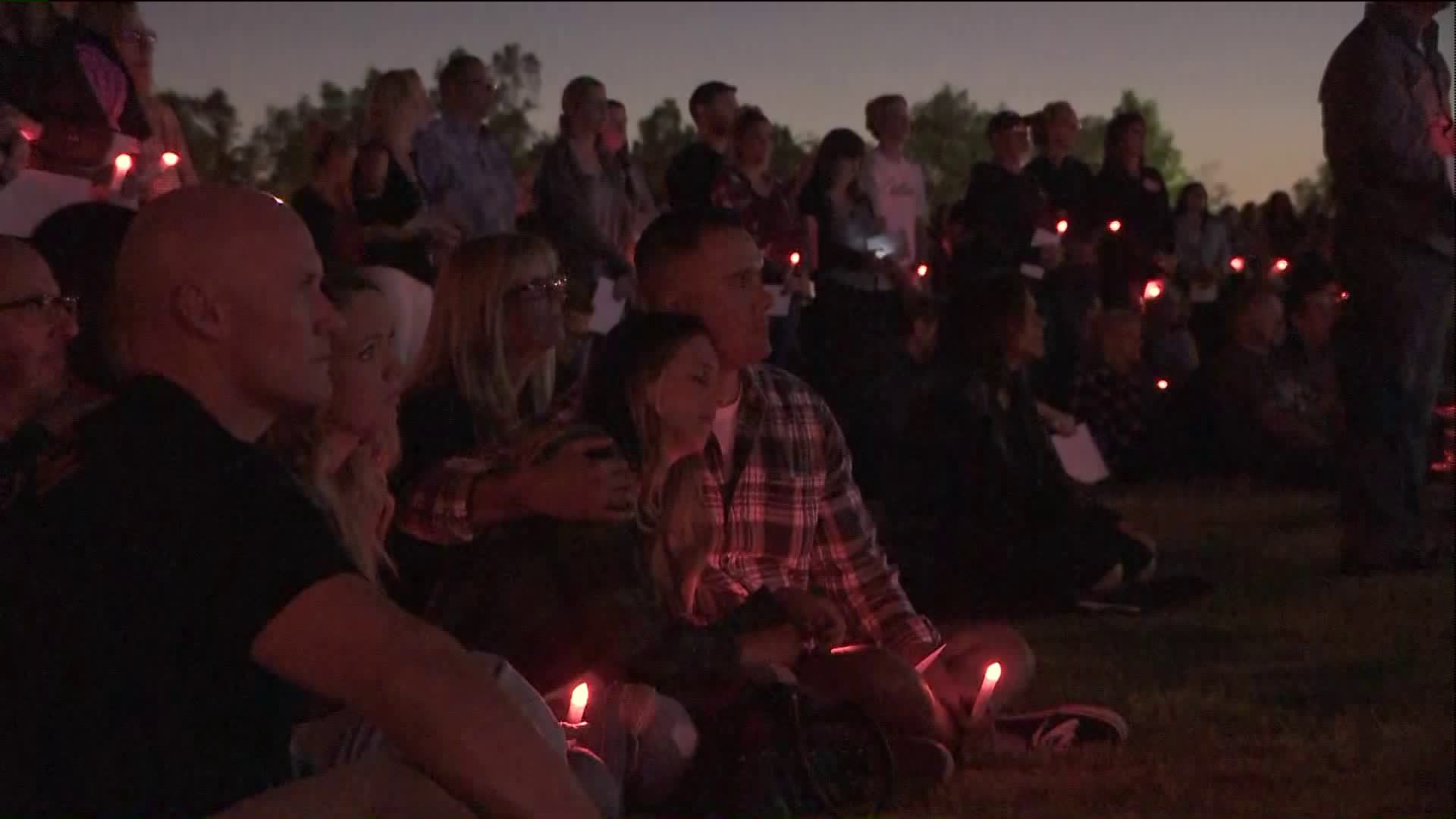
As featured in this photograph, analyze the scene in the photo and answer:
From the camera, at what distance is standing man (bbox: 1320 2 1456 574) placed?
23.7 feet

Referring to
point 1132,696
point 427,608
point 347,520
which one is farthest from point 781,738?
point 1132,696

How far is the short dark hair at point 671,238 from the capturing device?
15.1 feet

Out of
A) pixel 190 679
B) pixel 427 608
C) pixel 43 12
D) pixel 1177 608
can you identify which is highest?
pixel 43 12

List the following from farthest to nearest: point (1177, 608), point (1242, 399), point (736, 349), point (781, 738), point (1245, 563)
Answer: point (1242, 399) → point (1245, 563) → point (1177, 608) → point (736, 349) → point (781, 738)

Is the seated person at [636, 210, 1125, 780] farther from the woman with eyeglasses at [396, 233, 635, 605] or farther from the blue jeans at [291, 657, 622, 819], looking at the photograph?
the blue jeans at [291, 657, 622, 819]

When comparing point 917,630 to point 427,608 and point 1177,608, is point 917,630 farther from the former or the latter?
point 1177,608

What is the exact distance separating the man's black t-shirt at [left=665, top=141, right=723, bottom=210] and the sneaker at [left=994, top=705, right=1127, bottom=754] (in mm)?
4478

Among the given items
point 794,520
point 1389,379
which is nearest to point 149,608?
point 794,520

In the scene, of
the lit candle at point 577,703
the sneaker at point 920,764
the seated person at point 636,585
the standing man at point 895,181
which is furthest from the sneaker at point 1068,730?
the standing man at point 895,181

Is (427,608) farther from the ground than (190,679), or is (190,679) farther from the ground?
(190,679)

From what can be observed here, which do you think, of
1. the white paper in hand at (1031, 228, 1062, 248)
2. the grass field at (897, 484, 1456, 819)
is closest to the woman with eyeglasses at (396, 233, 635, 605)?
the grass field at (897, 484, 1456, 819)

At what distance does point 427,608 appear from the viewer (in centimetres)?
A: 402

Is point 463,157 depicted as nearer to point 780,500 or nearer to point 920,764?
point 780,500

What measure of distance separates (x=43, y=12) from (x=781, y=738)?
216 centimetres
